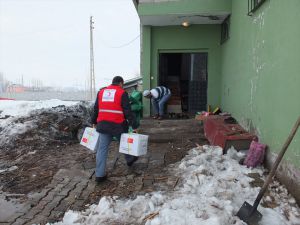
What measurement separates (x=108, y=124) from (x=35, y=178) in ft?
5.59

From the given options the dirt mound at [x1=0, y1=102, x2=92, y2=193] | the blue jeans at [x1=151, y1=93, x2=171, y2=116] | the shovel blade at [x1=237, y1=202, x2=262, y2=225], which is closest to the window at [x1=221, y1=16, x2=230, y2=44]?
the blue jeans at [x1=151, y1=93, x2=171, y2=116]

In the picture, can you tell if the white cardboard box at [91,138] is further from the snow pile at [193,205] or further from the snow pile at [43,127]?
the snow pile at [43,127]

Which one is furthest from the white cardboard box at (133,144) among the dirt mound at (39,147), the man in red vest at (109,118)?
the dirt mound at (39,147)

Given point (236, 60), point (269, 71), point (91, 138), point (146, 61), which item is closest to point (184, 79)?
point (146, 61)

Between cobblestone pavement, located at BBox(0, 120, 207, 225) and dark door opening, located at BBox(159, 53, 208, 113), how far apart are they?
6.24 metres

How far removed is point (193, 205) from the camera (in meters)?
4.18

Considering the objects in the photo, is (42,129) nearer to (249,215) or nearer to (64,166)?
(64,166)

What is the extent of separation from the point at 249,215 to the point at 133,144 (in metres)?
2.45

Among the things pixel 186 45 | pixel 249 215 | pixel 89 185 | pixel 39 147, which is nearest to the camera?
pixel 249 215

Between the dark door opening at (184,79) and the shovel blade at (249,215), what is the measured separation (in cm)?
1006

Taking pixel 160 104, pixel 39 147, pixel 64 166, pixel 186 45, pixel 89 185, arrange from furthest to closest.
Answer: pixel 186 45
pixel 160 104
pixel 39 147
pixel 64 166
pixel 89 185

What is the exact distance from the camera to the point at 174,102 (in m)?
14.6

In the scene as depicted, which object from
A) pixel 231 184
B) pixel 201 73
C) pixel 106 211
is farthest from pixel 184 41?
pixel 106 211

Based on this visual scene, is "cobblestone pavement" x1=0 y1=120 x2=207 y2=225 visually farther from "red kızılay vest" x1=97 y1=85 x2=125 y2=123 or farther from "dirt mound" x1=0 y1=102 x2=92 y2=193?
"red kızılay vest" x1=97 y1=85 x2=125 y2=123
